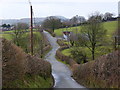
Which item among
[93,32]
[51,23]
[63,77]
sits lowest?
[63,77]

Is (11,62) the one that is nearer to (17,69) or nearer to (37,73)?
(17,69)

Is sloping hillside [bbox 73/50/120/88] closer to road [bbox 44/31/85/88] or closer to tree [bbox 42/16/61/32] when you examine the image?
road [bbox 44/31/85/88]

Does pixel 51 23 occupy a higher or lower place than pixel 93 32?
higher

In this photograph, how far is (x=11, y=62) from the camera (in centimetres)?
1166

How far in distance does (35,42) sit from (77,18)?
85.4 meters

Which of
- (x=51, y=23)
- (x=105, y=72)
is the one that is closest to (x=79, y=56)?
(x=105, y=72)

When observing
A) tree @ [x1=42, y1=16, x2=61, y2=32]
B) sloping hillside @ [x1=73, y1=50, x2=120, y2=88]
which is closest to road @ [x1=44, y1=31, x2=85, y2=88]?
sloping hillside @ [x1=73, y1=50, x2=120, y2=88]

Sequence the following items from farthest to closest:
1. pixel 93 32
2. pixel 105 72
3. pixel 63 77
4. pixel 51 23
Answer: pixel 51 23 → pixel 93 32 → pixel 63 77 → pixel 105 72

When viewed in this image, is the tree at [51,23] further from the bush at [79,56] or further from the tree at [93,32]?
the bush at [79,56]

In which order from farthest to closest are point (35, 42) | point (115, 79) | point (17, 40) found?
point (35, 42)
point (17, 40)
point (115, 79)

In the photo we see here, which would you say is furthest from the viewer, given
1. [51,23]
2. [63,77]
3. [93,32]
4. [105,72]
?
[51,23]

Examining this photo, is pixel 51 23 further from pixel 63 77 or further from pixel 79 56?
pixel 63 77

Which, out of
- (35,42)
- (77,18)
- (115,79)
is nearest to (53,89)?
(115,79)

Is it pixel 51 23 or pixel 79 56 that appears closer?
pixel 79 56
